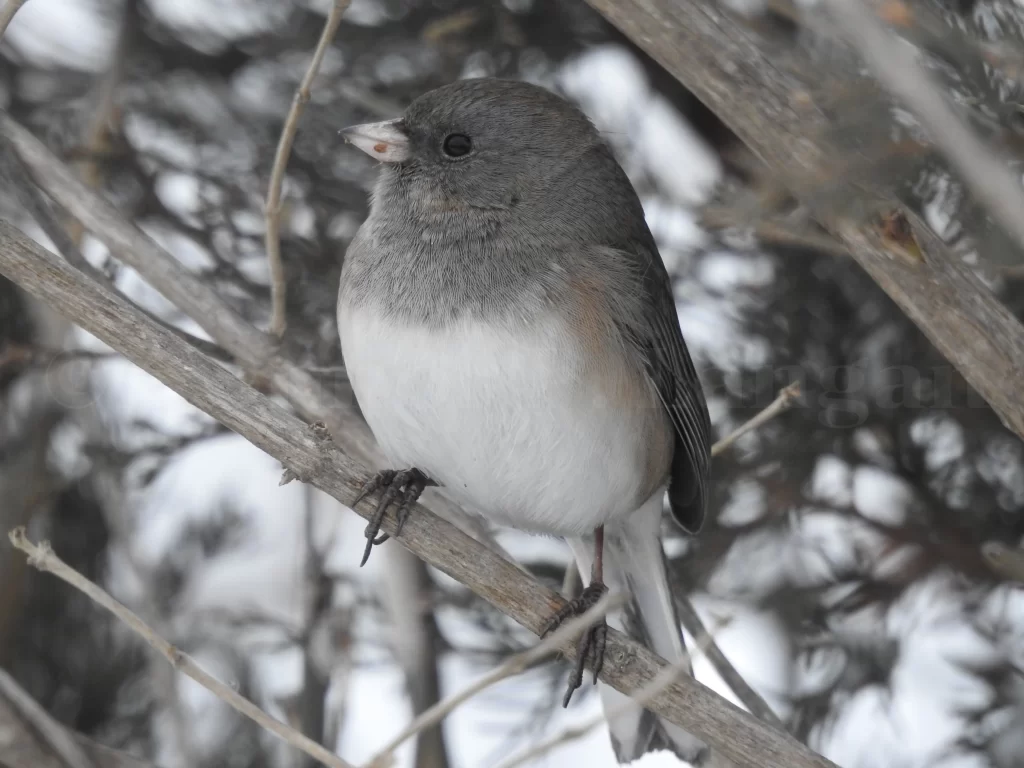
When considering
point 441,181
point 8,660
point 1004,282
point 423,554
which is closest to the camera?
point 423,554

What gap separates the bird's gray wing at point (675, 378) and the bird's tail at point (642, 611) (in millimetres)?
75

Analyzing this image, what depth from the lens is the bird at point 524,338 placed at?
1.98m

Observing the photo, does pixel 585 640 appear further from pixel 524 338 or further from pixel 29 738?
pixel 29 738

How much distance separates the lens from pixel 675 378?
2.27 metres

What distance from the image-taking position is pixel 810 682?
2.51 metres

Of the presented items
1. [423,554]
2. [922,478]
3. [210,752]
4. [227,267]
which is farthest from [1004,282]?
[210,752]

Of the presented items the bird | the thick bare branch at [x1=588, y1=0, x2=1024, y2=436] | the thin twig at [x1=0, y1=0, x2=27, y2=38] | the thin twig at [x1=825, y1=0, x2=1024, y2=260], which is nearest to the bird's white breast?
the bird

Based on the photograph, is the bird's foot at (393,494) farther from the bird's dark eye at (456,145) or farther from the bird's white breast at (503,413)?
the bird's dark eye at (456,145)

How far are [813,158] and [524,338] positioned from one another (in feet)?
1.74

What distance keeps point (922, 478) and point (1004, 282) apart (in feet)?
1.36

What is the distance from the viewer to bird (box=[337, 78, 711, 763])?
78.1 inches

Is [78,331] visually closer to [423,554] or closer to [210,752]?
[210,752]

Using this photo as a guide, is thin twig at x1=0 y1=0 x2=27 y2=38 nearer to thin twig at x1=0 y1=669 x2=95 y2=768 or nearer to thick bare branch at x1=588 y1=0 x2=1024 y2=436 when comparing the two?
thick bare branch at x1=588 y1=0 x2=1024 y2=436

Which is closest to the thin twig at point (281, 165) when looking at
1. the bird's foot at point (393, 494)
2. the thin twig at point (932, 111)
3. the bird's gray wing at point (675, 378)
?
the bird's foot at point (393, 494)
